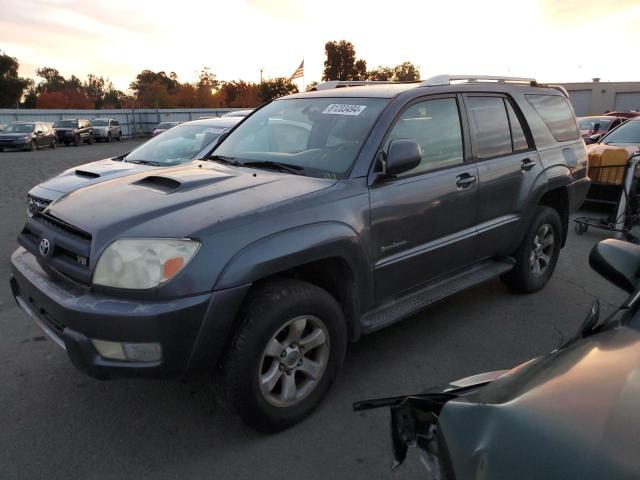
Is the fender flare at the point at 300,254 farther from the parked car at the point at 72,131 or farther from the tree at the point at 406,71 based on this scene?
the tree at the point at 406,71

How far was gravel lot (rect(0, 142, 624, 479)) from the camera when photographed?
8.52 feet

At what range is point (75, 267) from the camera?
265cm

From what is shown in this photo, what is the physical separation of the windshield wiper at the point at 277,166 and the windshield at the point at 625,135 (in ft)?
25.9

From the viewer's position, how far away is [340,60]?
5844 centimetres

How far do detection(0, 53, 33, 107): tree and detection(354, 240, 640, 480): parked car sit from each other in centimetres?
6480

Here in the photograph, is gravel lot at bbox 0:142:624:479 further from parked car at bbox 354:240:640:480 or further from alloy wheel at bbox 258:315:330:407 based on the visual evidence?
parked car at bbox 354:240:640:480

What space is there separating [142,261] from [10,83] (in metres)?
63.6

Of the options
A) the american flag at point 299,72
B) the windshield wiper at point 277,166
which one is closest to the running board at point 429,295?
the windshield wiper at point 277,166

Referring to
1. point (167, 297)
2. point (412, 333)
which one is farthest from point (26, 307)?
point (412, 333)

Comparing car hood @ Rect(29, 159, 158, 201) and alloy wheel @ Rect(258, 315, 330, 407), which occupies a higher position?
car hood @ Rect(29, 159, 158, 201)

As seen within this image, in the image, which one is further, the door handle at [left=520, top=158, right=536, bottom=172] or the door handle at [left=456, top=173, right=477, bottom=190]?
the door handle at [left=520, top=158, right=536, bottom=172]

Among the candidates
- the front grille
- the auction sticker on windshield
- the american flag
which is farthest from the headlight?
the american flag

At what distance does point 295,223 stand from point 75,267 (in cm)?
115

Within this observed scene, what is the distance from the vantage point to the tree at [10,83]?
54.7m
